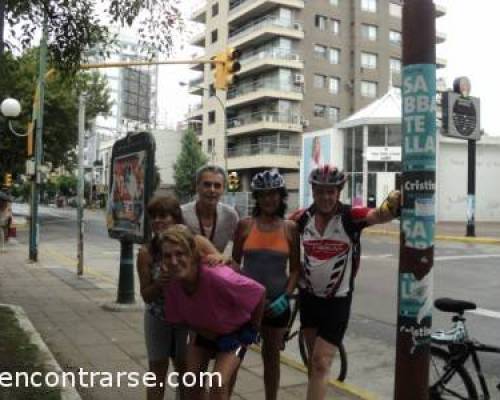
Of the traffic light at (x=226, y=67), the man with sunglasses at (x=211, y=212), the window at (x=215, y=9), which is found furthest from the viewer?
the window at (x=215, y=9)

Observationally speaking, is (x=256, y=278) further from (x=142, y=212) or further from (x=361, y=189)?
(x=361, y=189)

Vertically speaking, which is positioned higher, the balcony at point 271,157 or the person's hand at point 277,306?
the balcony at point 271,157

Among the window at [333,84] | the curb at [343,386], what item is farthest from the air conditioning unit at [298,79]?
the curb at [343,386]

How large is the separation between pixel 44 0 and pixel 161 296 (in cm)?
496

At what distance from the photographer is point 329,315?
14.1ft

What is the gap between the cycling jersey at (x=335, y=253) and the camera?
4.26 meters

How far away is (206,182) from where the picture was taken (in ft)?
14.8

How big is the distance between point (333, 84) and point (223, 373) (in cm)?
5919

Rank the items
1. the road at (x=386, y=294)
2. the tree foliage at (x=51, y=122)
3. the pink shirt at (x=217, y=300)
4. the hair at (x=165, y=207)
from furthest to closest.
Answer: the tree foliage at (x=51, y=122) → the road at (x=386, y=294) → the hair at (x=165, y=207) → the pink shirt at (x=217, y=300)

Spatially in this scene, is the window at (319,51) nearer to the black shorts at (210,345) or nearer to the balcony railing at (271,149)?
the balcony railing at (271,149)

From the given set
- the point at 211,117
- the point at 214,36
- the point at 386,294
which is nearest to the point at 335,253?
the point at 386,294

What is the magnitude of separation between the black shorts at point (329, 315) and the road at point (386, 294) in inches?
73.8

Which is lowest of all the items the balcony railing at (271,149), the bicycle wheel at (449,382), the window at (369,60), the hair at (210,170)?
the bicycle wheel at (449,382)

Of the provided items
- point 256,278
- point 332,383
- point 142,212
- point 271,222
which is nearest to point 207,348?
point 256,278
